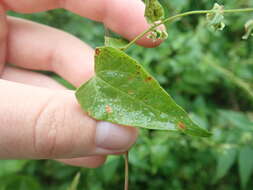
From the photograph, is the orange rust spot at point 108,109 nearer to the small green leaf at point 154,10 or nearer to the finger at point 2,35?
the small green leaf at point 154,10

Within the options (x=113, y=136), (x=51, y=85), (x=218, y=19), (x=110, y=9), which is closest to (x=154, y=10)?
(x=218, y=19)

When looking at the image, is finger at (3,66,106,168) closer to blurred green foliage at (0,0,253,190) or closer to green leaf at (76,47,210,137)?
blurred green foliage at (0,0,253,190)

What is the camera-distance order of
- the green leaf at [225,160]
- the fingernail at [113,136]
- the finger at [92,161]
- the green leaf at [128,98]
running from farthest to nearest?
the green leaf at [225,160] < the finger at [92,161] < the fingernail at [113,136] < the green leaf at [128,98]

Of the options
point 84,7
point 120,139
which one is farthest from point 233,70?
point 120,139

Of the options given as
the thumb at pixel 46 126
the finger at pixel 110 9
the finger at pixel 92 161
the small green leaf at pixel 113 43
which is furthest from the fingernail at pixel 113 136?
the finger at pixel 110 9

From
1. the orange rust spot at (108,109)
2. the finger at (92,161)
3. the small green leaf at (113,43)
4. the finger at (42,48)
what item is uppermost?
the finger at (42,48)

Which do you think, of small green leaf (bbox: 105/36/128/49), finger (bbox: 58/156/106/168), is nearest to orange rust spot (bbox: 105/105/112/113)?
small green leaf (bbox: 105/36/128/49)

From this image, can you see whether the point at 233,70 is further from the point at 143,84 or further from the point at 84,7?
the point at 143,84
